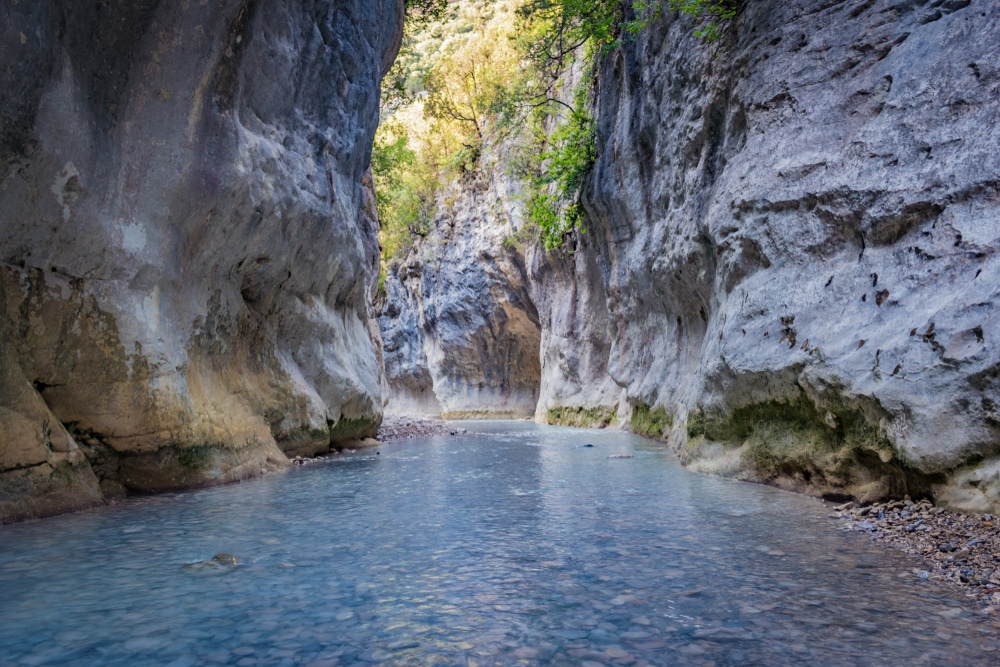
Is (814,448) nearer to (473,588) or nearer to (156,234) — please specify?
(473,588)

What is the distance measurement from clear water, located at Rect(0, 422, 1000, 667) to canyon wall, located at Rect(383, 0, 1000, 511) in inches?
37.1

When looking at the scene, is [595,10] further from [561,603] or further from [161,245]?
[561,603]

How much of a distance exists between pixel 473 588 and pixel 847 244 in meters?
5.19

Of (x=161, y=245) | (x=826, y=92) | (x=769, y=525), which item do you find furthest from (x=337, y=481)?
(x=826, y=92)

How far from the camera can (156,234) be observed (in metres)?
7.00

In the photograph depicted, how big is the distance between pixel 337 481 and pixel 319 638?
5.21m

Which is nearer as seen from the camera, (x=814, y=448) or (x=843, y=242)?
(x=814, y=448)

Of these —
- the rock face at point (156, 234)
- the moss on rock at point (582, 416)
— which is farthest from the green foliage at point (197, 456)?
the moss on rock at point (582, 416)

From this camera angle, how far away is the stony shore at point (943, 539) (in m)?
Answer: 3.37

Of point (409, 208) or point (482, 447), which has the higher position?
point (409, 208)

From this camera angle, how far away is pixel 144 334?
264 inches

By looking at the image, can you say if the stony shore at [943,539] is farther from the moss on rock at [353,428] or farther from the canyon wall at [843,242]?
the moss on rock at [353,428]

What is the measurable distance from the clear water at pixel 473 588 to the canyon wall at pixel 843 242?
0.94m

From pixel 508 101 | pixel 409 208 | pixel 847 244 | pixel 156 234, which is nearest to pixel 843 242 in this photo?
pixel 847 244
